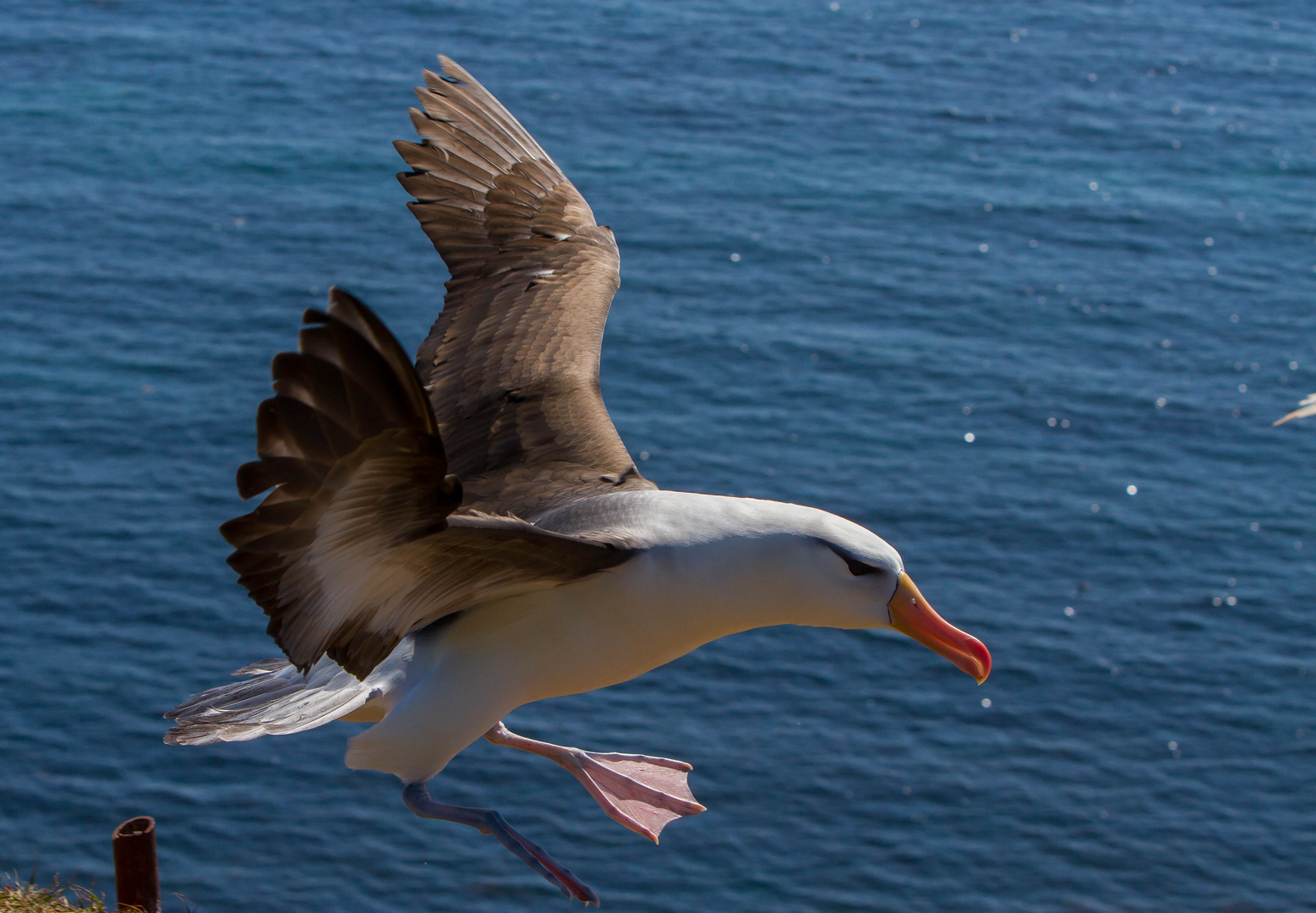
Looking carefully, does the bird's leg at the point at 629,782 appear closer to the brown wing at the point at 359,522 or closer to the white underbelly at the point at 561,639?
the white underbelly at the point at 561,639

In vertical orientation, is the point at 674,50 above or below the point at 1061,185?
above

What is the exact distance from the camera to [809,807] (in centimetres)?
1580

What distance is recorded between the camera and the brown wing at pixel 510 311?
5977mm

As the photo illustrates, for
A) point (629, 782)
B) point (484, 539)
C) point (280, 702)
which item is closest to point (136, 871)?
point (280, 702)

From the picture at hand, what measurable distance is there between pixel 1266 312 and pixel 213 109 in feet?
57.5

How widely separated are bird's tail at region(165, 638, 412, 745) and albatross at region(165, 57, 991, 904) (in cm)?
1

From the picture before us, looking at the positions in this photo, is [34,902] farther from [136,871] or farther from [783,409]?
[783,409]

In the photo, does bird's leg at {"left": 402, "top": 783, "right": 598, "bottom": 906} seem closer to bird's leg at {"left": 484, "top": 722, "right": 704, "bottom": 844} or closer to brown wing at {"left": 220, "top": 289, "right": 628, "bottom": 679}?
brown wing at {"left": 220, "top": 289, "right": 628, "bottom": 679}

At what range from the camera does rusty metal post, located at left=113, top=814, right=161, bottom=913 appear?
7.55 metres

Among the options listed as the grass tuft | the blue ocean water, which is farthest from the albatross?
the blue ocean water

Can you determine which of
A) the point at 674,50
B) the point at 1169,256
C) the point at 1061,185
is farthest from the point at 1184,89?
the point at 674,50

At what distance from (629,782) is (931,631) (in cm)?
159

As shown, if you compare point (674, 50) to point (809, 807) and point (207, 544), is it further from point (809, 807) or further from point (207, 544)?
point (809, 807)

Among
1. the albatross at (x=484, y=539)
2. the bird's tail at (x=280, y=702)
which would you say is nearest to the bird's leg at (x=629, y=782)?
the albatross at (x=484, y=539)
